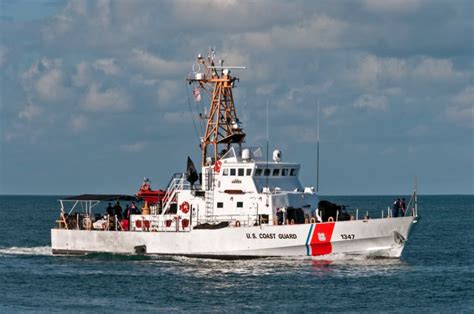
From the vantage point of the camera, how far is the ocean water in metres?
37.4

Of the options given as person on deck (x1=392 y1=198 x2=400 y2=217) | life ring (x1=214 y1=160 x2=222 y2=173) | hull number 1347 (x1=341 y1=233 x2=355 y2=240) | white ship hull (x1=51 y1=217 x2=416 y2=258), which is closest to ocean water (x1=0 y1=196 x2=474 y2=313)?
white ship hull (x1=51 y1=217 x2=416 y2=258)

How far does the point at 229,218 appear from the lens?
4809cm

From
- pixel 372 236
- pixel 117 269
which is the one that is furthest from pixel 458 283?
pixel 117 269

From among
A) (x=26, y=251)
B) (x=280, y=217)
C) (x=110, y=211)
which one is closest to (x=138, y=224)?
(x=110, y=211)

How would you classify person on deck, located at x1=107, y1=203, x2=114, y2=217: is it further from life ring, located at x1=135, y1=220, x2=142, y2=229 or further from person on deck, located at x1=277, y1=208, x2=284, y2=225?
person on deck, located at x1=277, y1=208, x2=284, y2=225

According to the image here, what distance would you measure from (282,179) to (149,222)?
6826 mm

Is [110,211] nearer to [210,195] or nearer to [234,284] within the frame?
[210,195]

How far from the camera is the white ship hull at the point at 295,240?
45.5 metres

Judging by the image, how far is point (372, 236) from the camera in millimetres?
45562

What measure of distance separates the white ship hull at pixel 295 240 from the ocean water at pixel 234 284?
46cm

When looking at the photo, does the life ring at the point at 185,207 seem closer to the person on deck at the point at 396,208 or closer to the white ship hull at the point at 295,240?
the white ship hull at the point at 295,240

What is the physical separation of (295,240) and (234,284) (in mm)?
5164

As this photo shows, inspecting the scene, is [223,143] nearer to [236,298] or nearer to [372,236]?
[372,236]

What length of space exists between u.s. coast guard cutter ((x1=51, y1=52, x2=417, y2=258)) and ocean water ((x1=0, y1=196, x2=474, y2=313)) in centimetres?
68
